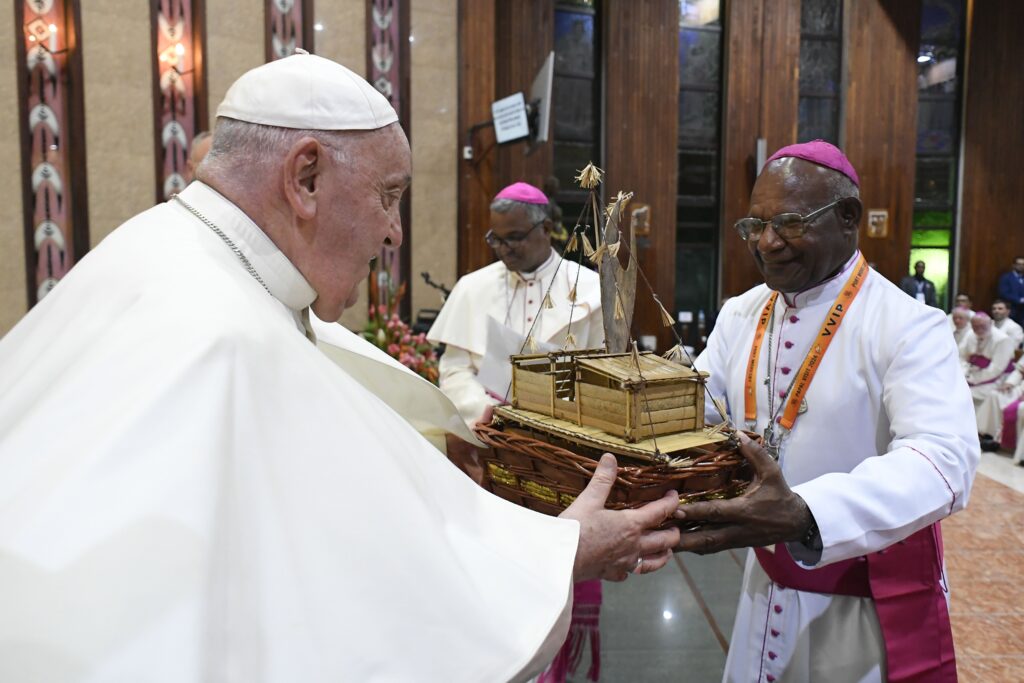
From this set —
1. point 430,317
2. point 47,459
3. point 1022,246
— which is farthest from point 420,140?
point 1022,246

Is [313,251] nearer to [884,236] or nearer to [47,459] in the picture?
[47,459]

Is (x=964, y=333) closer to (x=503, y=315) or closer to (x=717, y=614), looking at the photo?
(x=717, y=614)

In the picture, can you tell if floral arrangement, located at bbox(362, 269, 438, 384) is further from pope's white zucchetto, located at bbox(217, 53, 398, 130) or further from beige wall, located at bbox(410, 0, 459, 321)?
beige wall, located at bbox(410, 0, 459, 321)

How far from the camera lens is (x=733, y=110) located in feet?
46.7

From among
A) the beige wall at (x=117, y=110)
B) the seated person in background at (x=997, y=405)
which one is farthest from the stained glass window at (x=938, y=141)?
the beige wall at (x=117, y=110)

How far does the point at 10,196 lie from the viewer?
24.5ft

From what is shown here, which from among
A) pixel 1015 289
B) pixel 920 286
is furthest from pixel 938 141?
pixel 920 286

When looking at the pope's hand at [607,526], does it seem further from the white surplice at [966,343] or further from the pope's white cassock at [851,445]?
the white surplice at [966,343]

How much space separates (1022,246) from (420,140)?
517 inches

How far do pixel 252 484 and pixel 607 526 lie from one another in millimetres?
689

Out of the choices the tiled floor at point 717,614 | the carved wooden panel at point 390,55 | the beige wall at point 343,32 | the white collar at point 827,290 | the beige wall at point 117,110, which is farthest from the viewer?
the carved wooden panel at point 390,55

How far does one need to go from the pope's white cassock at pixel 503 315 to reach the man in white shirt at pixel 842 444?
1463 mm

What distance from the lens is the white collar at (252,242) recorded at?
1.46 m

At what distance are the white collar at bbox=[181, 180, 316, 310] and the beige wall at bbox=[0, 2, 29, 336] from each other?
709 centimetres
